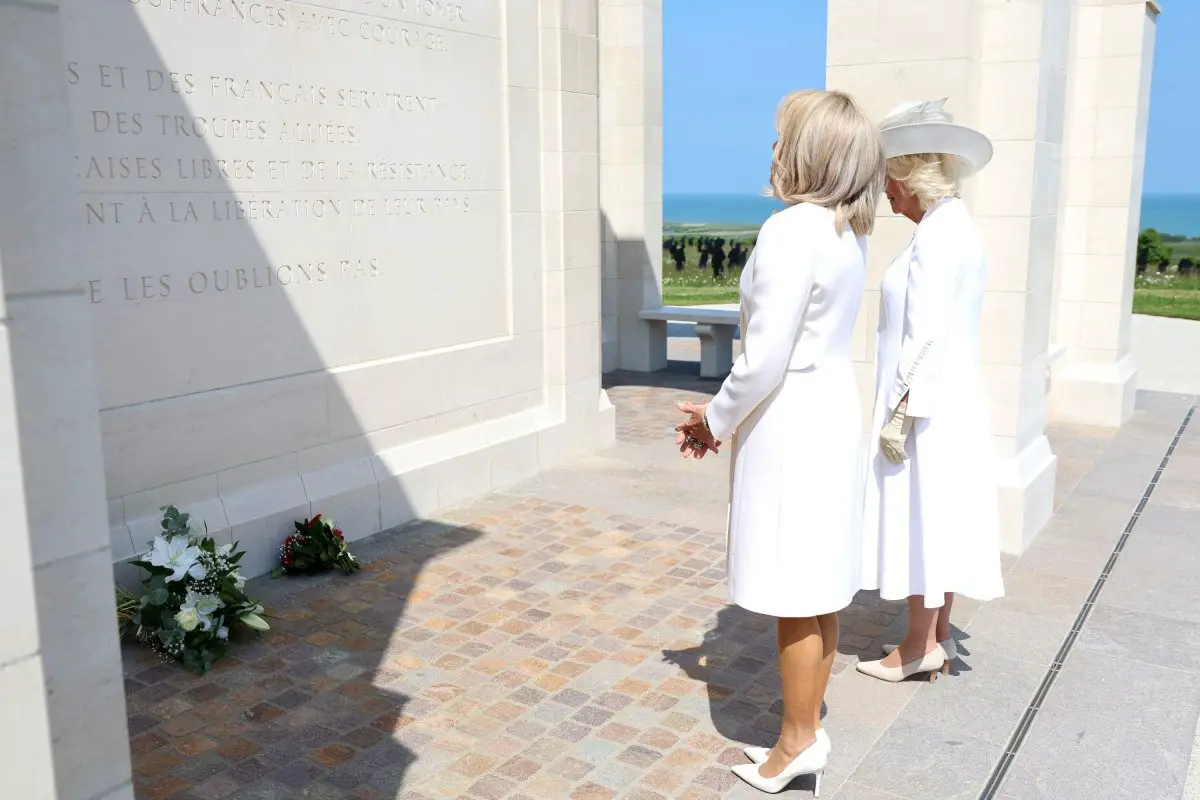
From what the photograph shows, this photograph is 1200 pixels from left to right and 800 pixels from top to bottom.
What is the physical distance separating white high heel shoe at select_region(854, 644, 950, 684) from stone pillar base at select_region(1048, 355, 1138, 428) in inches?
229

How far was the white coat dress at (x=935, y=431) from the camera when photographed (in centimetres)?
409

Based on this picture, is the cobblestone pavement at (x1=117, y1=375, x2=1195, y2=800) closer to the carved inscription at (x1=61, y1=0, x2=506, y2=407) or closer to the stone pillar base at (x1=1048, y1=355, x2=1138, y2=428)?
the carved inscription at (x1=61, y1=0, x2=506, y2=407)

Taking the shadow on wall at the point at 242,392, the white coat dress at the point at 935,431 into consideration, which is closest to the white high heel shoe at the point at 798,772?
the white coat dress at the point at 935,431

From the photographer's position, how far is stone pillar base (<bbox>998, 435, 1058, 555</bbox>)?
6.02 meters

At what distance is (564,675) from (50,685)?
278cm

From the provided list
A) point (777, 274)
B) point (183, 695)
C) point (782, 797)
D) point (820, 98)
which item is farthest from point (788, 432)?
point (183, 695)

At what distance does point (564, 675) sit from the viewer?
14.8 ft

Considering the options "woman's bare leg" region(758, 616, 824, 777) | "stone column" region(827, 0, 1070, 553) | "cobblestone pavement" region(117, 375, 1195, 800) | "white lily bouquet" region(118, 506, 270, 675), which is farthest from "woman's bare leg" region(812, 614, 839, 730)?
"stone column" region(827, 0, 1070, 553)

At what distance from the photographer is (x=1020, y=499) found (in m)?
6.00

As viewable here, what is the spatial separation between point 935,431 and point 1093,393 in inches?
238

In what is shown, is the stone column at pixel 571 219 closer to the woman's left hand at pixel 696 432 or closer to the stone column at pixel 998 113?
the stone column at pixel 998 113

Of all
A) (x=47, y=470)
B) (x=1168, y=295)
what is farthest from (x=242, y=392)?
(x=1168, y=295)

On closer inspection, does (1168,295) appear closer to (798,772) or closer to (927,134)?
(927,134)

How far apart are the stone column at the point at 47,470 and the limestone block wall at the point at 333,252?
10.6ft
